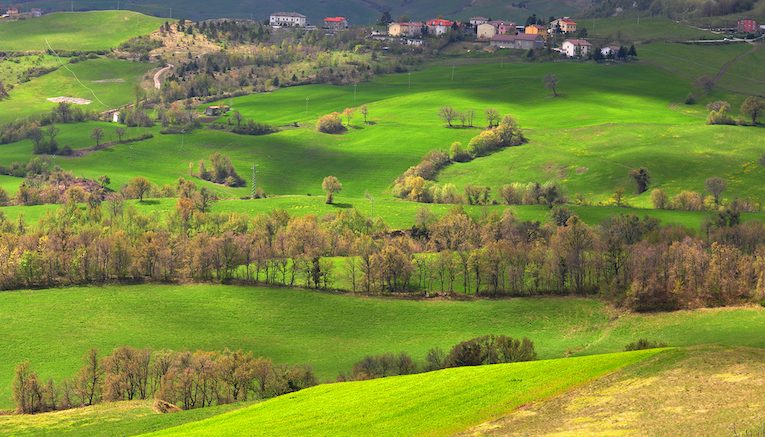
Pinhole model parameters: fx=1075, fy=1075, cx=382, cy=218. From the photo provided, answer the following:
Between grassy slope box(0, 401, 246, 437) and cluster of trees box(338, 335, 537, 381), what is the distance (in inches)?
622

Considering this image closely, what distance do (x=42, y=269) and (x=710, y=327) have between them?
8597 cm

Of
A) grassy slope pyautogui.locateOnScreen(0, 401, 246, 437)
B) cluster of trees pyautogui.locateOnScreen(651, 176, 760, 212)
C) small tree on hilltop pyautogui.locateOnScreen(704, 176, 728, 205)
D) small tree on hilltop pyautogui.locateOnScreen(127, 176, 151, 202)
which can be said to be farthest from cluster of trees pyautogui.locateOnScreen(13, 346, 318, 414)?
small tree on hilltop pyautogui.locateOnScreen(704, 176, 728, 205)

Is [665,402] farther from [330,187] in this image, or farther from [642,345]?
[330,187]

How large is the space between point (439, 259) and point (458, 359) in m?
40.2

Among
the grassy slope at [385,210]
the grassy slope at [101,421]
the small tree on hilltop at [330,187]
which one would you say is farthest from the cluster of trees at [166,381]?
the small tree on hilltop at [330,187]

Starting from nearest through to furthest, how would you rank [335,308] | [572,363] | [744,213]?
[572,363]
[335,308]
[744,213]

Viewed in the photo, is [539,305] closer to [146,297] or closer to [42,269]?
[146,297]

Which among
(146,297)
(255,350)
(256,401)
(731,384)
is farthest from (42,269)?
(731,384)

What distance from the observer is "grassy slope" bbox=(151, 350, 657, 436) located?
8169cm

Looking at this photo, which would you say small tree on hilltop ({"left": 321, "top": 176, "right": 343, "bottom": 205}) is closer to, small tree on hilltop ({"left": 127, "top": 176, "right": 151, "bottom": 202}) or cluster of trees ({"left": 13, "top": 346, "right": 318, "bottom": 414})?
small tree on hilltop ({"left": 127, "top": 176, "right": 151, "bottom": 202})

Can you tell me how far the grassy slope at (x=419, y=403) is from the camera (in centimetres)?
8169

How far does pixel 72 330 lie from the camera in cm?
12756

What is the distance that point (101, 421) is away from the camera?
95938 millimetres

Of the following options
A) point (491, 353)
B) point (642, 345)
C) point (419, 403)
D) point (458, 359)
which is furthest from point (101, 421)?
point (642, 345)
